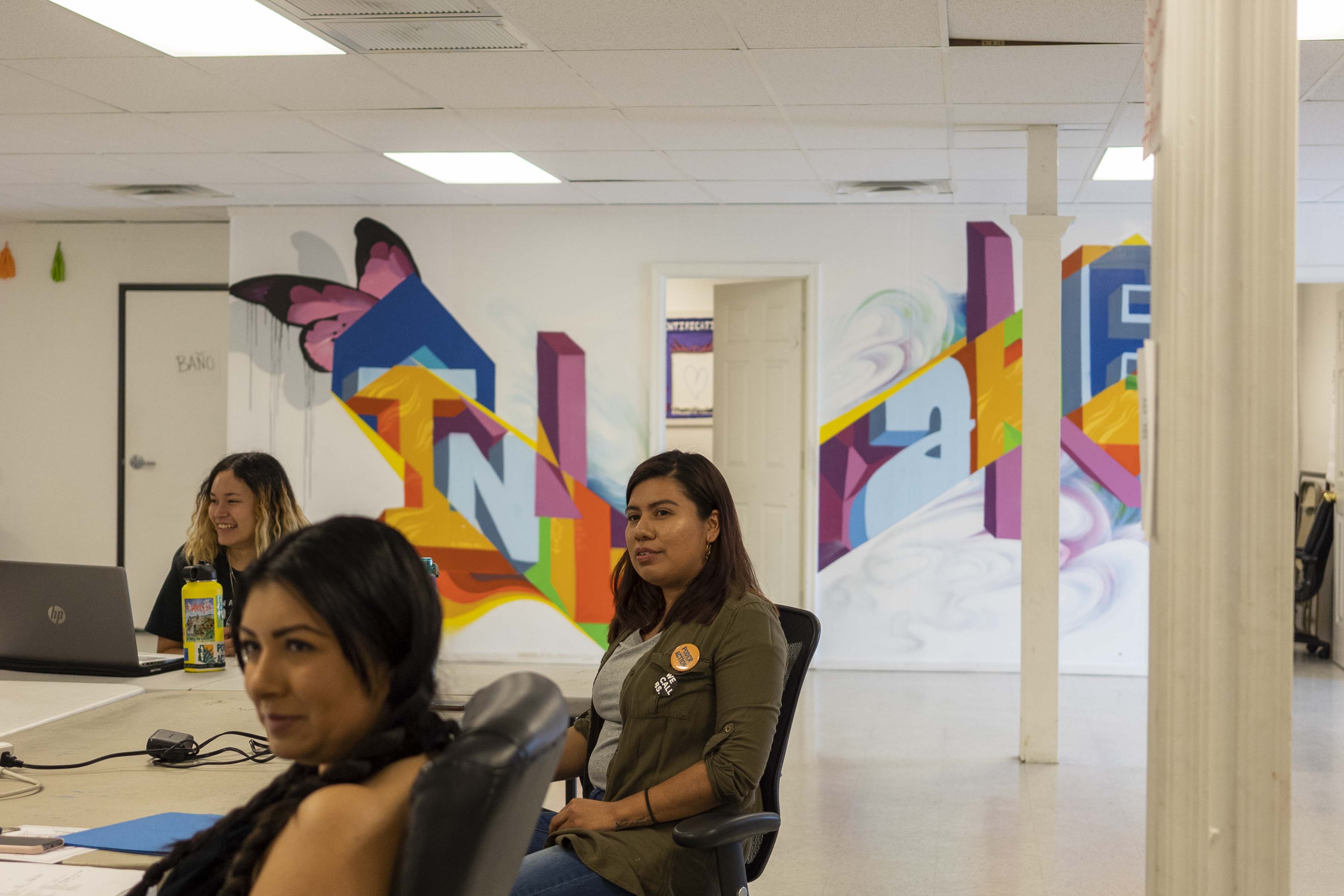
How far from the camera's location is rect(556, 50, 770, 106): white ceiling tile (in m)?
3.92

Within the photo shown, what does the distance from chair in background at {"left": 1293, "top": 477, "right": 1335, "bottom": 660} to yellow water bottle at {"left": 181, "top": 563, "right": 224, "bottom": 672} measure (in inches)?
242

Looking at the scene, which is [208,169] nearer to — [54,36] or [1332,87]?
[54,36]

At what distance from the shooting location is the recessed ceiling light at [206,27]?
348cm

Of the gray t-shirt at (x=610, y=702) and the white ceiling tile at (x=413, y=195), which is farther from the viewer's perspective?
the white ceiling tile at (x=413, y=195)

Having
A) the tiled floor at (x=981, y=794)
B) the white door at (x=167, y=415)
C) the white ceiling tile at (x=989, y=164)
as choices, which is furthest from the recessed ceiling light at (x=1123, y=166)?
the white door at (x=167, y=415)

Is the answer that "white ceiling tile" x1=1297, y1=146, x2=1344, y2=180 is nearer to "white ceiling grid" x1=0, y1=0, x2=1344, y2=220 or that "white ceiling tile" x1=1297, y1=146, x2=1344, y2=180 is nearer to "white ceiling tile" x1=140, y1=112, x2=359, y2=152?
"white ceiling grid" x1=0, y1=0, x2=1344, y2=220

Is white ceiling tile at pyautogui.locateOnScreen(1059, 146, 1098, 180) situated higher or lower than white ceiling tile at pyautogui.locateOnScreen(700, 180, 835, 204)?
lower

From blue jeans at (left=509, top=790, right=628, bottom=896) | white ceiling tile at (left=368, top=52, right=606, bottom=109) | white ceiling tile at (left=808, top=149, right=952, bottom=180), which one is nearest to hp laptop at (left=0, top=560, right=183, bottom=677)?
blue jeans at (left=509, top=790, right=628, bottom=896)

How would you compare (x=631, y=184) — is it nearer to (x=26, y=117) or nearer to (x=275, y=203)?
(x=275, y=203)

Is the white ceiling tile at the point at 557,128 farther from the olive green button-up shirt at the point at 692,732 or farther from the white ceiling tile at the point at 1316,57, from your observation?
the olive green button-up shirt at the point at 692,732

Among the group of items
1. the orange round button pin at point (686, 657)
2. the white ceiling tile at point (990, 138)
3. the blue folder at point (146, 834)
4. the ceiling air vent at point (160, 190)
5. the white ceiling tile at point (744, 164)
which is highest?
the ceiling air vent at point (160, 190)

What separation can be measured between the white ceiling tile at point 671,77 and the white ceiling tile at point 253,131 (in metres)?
1.39

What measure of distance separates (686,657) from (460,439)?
498cm

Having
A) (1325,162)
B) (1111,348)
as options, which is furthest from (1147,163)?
(1111,348)
